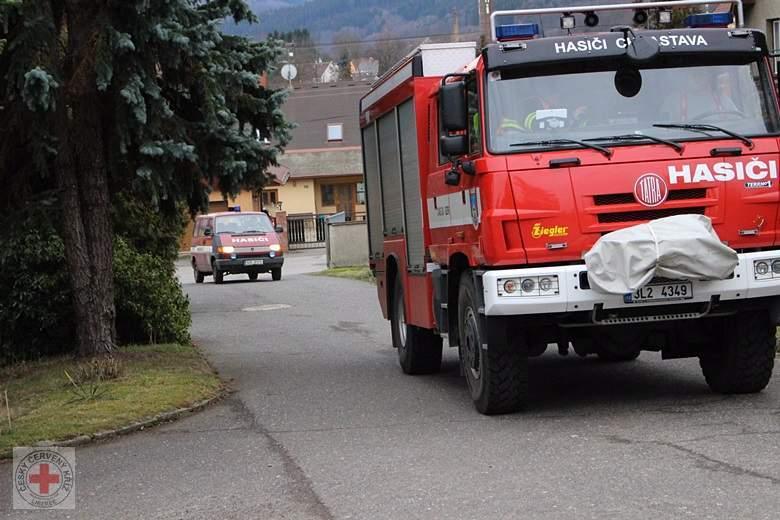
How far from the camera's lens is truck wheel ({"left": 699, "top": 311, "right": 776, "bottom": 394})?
943 centimetres

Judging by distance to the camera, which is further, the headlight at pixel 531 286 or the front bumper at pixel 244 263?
the front bumper at pixel 244 263

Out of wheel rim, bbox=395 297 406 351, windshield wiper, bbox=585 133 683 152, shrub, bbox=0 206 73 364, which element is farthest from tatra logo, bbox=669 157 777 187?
shrub, bbox=0 206 73 364

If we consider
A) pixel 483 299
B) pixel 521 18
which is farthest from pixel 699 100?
pixel 483 299

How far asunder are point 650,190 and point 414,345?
412 centimetres

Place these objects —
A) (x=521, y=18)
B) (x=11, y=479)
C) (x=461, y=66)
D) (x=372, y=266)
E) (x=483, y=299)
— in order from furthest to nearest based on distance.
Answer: (x=372, y=266) → (x=461, y=66) → (x=521, y=18) → (x=483, y=299) → (x=11, y=479)

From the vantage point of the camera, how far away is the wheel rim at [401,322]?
1244 cm

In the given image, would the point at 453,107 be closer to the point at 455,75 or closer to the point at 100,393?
the point at 455,75

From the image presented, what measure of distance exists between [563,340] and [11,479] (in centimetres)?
422

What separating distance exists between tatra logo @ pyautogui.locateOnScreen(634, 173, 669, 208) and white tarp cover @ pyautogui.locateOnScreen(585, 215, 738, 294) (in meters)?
0.18

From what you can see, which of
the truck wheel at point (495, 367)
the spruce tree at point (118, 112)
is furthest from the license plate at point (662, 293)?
the spruce tree at point (118, 112)

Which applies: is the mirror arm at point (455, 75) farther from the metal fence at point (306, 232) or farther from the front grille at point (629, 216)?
the metal fence at point (306, 232)

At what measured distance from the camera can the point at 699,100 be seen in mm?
9156

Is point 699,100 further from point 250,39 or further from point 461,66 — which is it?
point 250,39

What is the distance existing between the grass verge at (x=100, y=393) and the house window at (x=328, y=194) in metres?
53.1
